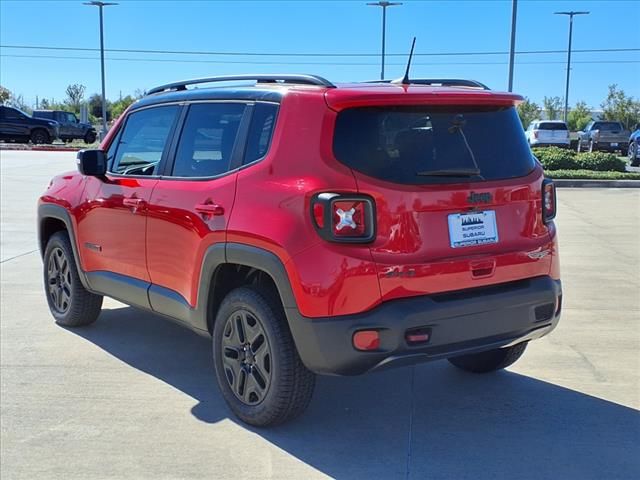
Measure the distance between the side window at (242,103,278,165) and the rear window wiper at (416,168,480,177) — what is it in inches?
33.1

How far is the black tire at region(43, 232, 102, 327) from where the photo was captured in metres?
5.65

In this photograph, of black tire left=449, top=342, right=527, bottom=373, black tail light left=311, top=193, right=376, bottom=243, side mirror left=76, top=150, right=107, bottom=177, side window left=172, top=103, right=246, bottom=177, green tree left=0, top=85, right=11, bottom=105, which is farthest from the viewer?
green tree left=0, top=85, right=11, bottom=105

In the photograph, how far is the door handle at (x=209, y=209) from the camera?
12.7 feet

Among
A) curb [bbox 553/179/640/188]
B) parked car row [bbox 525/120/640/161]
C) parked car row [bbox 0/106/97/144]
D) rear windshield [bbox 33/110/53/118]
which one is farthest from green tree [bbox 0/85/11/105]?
curb [bbox 553/179/640/188]

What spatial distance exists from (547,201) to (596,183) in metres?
14.5

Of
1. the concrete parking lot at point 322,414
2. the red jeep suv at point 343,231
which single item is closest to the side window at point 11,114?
the concrete parking lot at point 322,414

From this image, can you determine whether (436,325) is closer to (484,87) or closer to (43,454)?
(484,87)

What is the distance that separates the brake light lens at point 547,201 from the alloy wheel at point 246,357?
1.69 metres

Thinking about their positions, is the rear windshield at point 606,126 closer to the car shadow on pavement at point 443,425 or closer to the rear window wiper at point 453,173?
the car shadow on pavement at point 443,425

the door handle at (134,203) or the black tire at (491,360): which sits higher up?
the door handle at (134,203)

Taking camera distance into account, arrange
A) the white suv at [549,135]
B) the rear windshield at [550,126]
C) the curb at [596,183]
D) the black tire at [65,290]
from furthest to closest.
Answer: the rear windshield at [550,126]
the white suv at [549,135]
the curb at [596,183]
the black tire at [65,290]

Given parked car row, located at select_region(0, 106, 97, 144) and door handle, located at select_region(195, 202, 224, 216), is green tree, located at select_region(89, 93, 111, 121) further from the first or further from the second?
door handle, located at select_region(195, 202, 224, 216)

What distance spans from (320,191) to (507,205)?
41.3 inches

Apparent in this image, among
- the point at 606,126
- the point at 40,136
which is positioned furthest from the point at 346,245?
the point at 40,136
